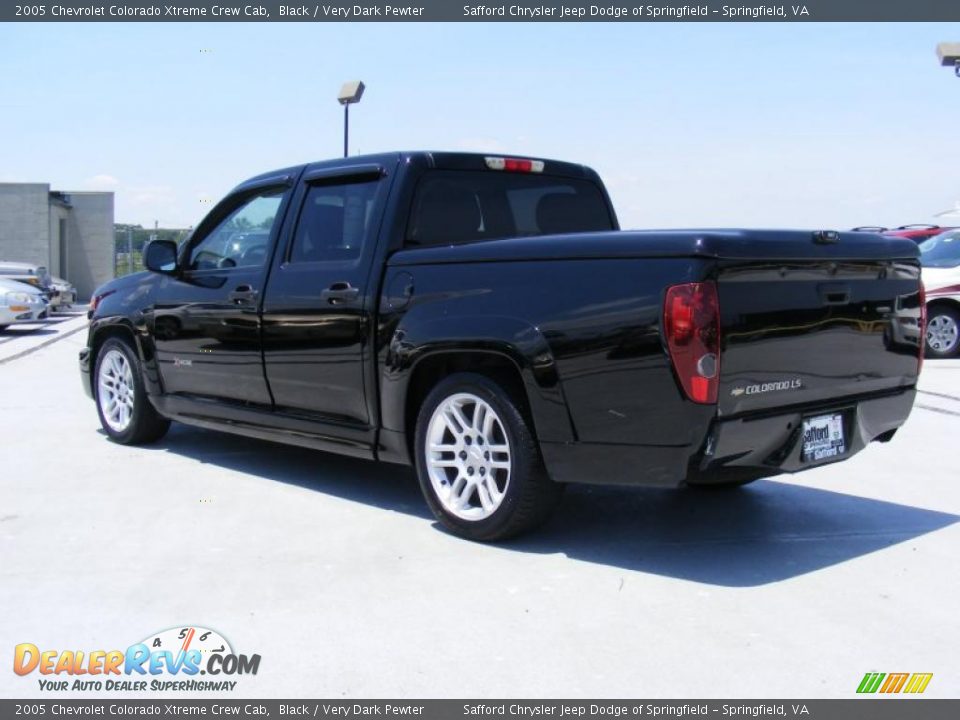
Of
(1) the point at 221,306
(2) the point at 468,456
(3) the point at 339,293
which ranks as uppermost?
(3) the point at 339,293

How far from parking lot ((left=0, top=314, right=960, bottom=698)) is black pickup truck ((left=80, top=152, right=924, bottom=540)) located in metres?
0.42

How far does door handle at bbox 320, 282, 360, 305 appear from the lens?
5469 mm

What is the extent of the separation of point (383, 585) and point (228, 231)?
313 centimetres

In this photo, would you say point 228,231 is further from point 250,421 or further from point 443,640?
point 443,640

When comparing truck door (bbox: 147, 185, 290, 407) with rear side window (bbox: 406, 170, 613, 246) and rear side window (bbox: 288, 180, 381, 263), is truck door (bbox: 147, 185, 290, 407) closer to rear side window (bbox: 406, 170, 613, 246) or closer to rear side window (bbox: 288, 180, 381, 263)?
rear side window (bbox: 288, 180, 381, 263)

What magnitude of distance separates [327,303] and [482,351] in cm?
120

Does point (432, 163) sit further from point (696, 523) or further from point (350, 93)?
point (350, 93)

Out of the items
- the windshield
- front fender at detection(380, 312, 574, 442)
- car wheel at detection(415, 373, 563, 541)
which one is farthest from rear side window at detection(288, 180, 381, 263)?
the windshield

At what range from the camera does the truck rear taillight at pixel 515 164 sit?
19.4 ft

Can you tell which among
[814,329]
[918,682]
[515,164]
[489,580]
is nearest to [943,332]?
[515,164]

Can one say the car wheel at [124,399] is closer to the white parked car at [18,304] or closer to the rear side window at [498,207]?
the rear side window at [498,207]

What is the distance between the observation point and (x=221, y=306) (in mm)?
6418

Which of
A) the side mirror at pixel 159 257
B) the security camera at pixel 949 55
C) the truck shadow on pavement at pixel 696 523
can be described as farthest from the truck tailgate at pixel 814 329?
the security camera at pixel 949 55

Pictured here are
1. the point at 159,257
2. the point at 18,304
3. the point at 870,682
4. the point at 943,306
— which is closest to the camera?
the point at 870,682
